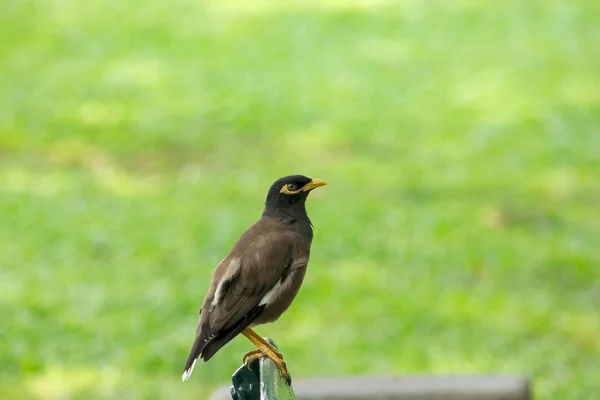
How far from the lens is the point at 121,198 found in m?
9.88

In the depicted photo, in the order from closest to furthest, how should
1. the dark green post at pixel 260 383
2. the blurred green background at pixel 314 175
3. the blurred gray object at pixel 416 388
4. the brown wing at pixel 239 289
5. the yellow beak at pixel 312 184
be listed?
1. the dark green post at pixel 260 383
2. the brown wing at pixel 239 289
3. the yellow beak at pixel 312 184
4. the blurred gray object at pixel 416 388
5. the blurred green background at pixel 314 175

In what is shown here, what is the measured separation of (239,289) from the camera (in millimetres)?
2400

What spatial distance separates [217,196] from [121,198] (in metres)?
0.77

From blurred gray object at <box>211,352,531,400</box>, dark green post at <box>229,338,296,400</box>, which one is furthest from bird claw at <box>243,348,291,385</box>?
blurred gray object at <box>211,352,531,400</box>

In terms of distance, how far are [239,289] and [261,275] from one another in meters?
0.07

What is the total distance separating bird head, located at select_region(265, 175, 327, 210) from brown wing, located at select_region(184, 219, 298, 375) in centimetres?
12

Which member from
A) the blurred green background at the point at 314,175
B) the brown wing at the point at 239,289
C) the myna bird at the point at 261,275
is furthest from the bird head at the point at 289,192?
the blurred green background at the point at 314,175

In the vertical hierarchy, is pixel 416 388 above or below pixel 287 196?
above

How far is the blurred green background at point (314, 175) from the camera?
734 cm

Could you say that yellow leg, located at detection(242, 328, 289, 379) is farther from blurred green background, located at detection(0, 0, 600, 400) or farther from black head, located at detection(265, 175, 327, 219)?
blurred green background, located at detection(0, 0, 600, 400)

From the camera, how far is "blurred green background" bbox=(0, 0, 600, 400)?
7.34 m

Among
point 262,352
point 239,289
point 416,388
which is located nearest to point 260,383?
point 239,289

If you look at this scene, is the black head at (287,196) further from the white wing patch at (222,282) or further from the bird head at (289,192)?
the white wing patch at (222,282)

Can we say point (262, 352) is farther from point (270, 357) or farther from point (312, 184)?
point (312, 184)
